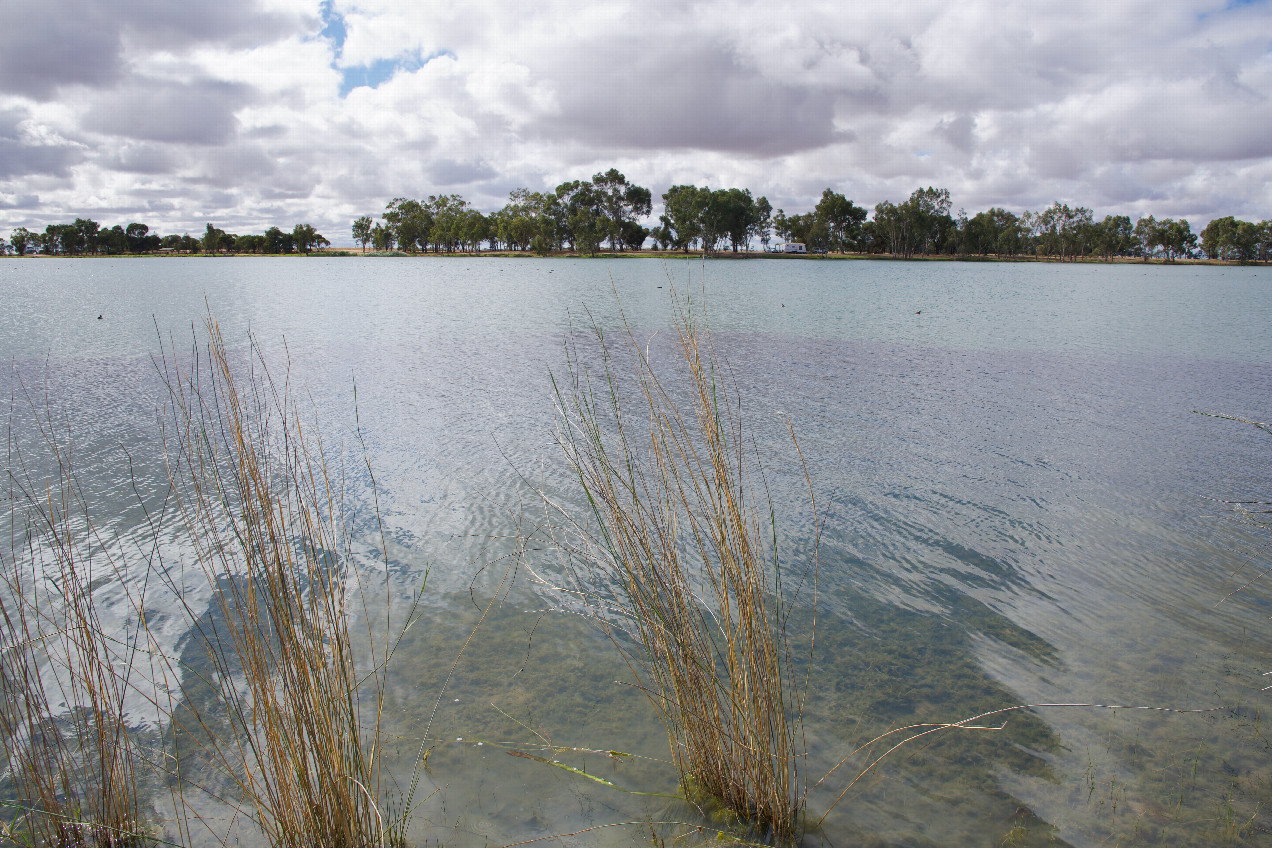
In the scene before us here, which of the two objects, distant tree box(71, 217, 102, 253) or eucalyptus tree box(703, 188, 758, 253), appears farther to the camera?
distant tree box(71, 217, 102, 253)

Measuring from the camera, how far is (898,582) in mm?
5715

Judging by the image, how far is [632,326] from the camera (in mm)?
22672

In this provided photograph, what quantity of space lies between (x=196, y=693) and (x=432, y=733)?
1485 millimetres

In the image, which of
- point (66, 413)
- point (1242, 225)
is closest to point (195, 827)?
point (66, 413)

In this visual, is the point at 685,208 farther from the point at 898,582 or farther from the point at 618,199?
the point at 898,582

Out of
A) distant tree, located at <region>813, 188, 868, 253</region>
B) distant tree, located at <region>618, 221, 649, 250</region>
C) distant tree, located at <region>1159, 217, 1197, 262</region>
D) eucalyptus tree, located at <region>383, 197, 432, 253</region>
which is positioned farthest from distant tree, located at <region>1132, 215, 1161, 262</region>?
eucalyptus tree, located at <region>383, 197, 432, 253</region>

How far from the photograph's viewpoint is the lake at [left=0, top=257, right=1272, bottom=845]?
3.42 metres

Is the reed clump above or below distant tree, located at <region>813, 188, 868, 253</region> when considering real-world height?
below

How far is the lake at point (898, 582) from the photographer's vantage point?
11.2 feet

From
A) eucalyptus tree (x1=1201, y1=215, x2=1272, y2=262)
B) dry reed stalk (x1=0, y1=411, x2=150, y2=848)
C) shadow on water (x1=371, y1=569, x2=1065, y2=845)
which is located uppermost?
eucalyptus tree (x1=1201, y1=215, x2=1272, y2=262)

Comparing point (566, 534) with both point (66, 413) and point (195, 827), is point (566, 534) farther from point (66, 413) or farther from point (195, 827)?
point (66, 413)

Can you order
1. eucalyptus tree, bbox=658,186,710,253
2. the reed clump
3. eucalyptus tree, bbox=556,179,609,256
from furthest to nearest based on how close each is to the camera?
eucalyptus tree, bbox=556,179,609,256 < eucalyptus tree, bbox=658,186,710,253 < the reed clump

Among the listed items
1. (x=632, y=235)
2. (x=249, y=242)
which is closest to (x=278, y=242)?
(x=249, y=242)

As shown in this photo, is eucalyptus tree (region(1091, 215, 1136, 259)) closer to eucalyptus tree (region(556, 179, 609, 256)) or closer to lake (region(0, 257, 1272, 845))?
eucalyptus tree (region(556, 179, 609, 256))
